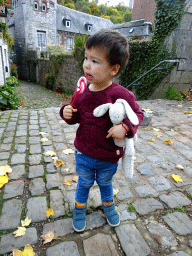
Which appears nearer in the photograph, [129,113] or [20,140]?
[129,113]

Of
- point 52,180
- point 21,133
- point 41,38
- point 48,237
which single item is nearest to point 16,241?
point 48,237

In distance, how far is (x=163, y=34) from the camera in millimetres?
6012

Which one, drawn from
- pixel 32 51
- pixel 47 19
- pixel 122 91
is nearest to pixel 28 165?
pixel 122 91

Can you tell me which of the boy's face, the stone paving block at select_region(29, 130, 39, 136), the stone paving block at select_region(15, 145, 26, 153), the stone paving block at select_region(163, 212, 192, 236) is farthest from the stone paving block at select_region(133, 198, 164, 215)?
the stone paving block at select_region(29, 130, 39, 136)

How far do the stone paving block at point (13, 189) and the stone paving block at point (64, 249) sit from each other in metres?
0.74

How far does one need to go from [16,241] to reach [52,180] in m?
0.76

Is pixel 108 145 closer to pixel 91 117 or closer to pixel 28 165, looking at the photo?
pixel 91 117

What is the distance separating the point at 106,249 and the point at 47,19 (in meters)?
22.2

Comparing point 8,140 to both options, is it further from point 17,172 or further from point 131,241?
point 131,241

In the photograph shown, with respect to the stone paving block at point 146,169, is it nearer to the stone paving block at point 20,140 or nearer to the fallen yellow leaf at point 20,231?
the fallen yellow leaf at point 20,231

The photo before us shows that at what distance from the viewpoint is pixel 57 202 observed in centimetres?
178

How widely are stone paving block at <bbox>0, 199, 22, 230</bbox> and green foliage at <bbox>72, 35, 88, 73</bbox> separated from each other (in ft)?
25.6

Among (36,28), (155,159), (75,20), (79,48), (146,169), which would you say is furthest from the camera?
(75,20)

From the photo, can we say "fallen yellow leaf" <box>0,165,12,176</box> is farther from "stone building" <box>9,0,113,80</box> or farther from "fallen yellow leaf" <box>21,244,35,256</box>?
"stone building" <box>9,0,113,80</box>
